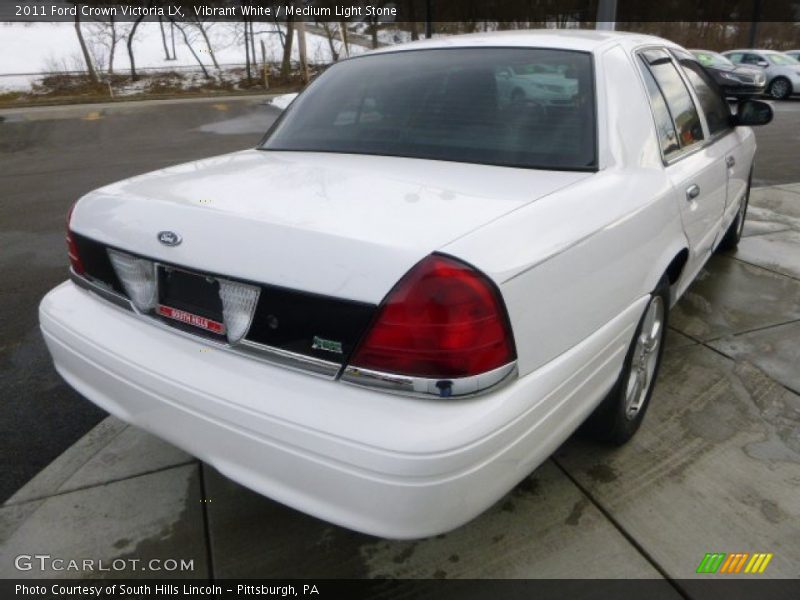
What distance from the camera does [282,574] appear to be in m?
2.03

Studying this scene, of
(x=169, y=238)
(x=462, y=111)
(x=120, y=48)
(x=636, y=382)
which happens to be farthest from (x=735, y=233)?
(x=120, y=48)

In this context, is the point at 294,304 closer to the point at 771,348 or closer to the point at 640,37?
the point at 640,37

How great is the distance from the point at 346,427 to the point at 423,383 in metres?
0.21

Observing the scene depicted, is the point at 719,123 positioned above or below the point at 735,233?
above

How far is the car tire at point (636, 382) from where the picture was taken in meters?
2.34

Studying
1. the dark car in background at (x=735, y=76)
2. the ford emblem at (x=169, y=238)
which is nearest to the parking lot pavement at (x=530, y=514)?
the ford emblem at (x=169, y=238)

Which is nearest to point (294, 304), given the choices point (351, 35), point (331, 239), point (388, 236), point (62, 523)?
point (331, 239)

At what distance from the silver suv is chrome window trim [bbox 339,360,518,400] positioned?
22.0 m

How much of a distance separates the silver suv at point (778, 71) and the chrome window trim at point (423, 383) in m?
22.0

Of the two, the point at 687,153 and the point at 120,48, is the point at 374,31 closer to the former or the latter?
the point at 120,48

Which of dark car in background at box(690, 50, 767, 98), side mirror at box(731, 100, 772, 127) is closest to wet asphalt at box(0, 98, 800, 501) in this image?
dark car in background at box(690, 50, 767, 98)

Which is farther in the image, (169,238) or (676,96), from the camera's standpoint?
(676,96)

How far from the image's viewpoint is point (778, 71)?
19.3 meters

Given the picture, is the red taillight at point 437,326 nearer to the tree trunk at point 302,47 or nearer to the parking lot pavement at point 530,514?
the parking lot pavement at point 530,514
